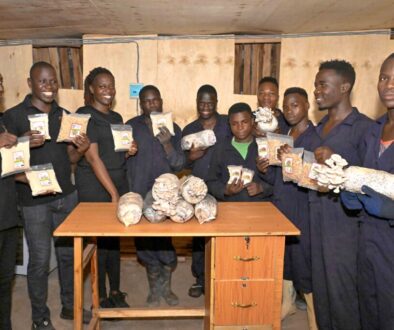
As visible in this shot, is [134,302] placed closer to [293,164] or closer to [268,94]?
[293,164]

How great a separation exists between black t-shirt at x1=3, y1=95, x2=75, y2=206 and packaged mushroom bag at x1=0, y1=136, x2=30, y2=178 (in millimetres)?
246

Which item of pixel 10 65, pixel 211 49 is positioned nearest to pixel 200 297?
pixel 211 49

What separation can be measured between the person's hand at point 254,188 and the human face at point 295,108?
0.56 m

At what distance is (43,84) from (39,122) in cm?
29

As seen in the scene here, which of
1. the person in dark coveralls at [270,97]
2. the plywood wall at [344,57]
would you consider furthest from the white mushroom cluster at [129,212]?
the plywood wall at [344,57]

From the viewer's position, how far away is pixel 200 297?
3863 millimetres

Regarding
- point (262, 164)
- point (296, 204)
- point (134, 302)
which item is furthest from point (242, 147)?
point (134, 302)

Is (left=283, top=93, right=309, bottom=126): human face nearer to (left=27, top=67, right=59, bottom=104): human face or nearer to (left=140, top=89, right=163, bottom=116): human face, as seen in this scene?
(left=140, top=89, right=163, bottom=116): human face

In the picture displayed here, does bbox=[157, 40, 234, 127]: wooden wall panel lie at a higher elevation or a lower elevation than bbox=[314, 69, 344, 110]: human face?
higher

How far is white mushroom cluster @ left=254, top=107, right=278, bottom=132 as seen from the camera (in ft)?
10.6

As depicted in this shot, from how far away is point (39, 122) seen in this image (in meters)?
2.84

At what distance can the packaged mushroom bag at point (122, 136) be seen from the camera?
3.20 metres

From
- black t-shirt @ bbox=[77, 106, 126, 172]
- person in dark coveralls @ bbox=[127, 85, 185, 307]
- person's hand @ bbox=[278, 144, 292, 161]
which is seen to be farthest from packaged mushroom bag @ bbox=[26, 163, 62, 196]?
person's hand @ bbox=[278, 144, 292, 161]

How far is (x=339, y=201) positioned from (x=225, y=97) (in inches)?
91.8
